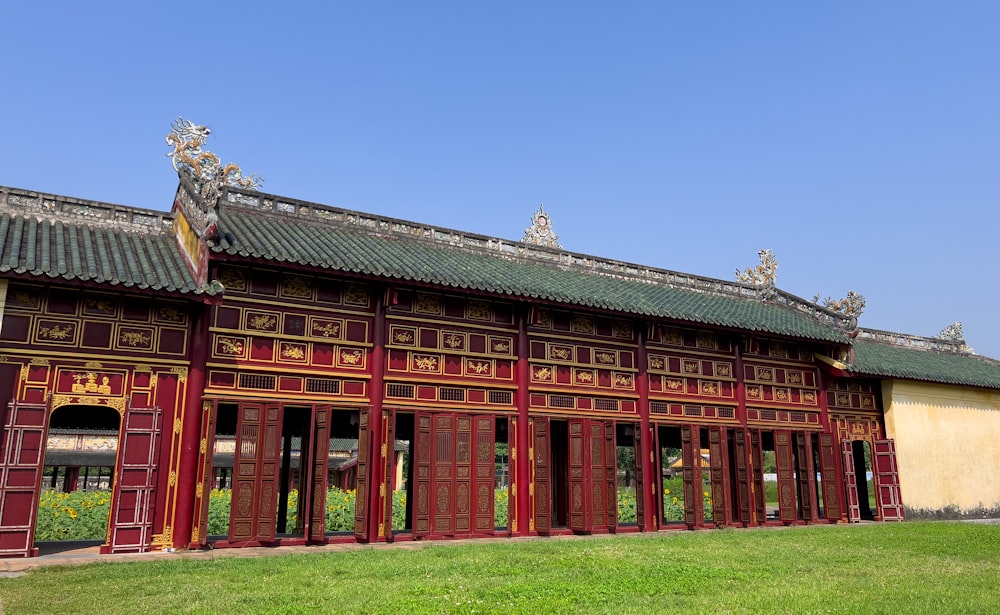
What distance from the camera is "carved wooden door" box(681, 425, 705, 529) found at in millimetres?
17564

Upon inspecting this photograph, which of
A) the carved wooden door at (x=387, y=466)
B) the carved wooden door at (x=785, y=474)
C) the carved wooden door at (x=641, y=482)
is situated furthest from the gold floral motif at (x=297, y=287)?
the carved wooden door at (x=785, y=474)

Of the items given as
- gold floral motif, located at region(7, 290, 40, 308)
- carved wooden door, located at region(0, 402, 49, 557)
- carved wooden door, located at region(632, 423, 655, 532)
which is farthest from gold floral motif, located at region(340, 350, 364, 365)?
carved wooden door, located at region(632, 423, 655, 532)

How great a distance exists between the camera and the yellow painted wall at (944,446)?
21703 mm

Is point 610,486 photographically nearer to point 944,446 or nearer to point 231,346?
point 231,346

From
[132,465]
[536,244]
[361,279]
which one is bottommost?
[132,465]

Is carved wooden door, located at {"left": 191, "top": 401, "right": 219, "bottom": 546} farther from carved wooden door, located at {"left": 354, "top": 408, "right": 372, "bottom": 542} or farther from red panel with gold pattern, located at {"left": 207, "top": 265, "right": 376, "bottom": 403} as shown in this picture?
carved wooden door, located at {"left": 354, "top": 408, "right": 372, "bottom": 542}

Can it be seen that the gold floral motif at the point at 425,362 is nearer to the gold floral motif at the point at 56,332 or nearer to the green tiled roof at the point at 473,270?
the green tiled roof at the point at 473,270

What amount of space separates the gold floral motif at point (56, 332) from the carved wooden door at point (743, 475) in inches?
582

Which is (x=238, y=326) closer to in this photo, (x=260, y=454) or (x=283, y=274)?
(x=283, y=274)

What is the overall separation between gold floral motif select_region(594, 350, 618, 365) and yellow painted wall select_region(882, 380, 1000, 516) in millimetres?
9882

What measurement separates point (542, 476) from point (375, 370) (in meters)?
4.20

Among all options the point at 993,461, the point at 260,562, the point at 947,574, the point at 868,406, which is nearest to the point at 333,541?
the point at 260,562

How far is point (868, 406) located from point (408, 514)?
1347cm

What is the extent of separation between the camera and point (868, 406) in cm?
2198
